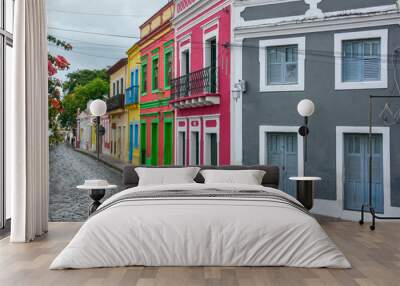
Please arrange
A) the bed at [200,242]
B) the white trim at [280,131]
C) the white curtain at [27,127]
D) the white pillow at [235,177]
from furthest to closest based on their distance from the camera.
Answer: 1. the white trim at [280,131]
2. the white pillow at [235,177]
3. the white curtain at [27,127]
4. the bed at [200,242]

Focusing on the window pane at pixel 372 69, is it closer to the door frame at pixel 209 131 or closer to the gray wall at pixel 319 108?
the gray wall at pixel 319 108

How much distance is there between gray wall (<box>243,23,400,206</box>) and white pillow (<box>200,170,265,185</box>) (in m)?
0.54

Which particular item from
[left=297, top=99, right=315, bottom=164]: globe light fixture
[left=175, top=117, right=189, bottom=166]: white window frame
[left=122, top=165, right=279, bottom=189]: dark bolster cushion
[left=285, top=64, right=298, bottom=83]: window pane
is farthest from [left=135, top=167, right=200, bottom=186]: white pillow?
[left=285, top=64, right=298, bottom=83]: window pane

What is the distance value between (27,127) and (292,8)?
327cm

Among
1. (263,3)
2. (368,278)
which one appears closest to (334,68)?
(263,3)

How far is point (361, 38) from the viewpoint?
19.8 ft

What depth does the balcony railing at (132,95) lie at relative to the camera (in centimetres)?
673

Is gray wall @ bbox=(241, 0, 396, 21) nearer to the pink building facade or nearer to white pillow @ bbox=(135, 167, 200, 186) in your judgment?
the pink building facade

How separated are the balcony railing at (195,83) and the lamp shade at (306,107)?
100 cm

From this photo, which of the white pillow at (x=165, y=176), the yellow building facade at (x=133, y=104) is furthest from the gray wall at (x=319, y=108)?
the yellow building facade at (x=133, y=104)

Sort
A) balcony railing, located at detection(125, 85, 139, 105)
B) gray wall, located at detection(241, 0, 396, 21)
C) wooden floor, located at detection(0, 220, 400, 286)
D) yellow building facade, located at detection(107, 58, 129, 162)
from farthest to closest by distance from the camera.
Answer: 1. balcony railing, located at detection(125, 85, 139, 105)
2. yellow building facade, located at detection(107, 58, 129, 162)
3. gray wall, located at detection(241, 0, 396, 21)
4. wooden floor, located at detection(0, 220, 400, 286)

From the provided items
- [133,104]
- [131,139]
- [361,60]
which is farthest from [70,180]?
[361,60]

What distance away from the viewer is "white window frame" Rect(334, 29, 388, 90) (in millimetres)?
5961

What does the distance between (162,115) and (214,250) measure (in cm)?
293
